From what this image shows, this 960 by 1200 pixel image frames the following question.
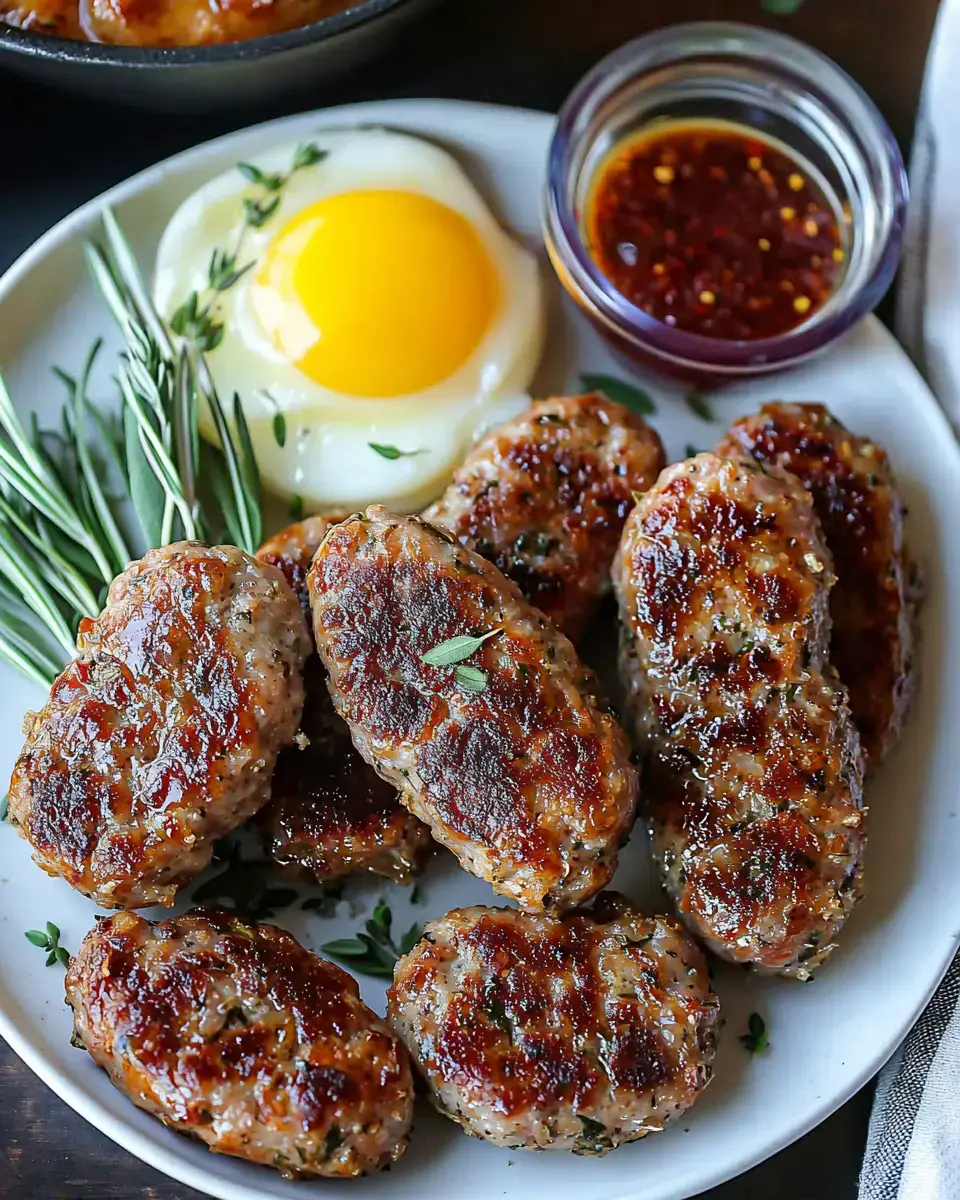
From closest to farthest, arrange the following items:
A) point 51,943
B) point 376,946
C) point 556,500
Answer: point 51,943
point 376,946
point 556,500

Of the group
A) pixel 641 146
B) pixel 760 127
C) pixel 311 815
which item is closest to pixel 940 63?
pixel 760 127

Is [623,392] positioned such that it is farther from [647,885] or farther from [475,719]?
[647,885]

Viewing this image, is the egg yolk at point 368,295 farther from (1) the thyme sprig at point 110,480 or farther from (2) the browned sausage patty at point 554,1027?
(2) the browned sausage patty at point 554,1027

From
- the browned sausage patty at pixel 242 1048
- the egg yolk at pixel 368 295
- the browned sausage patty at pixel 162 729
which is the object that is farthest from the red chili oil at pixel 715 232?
the browned sausage patty at pixel 242 1048

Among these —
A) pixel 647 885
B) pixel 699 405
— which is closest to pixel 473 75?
pixel 699 405

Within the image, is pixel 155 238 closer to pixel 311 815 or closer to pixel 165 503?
pixel 165 503

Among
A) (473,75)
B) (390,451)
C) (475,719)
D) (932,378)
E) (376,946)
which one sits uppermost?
(473,75)

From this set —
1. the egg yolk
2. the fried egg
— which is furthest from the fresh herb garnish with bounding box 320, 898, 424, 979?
the egg yolk
